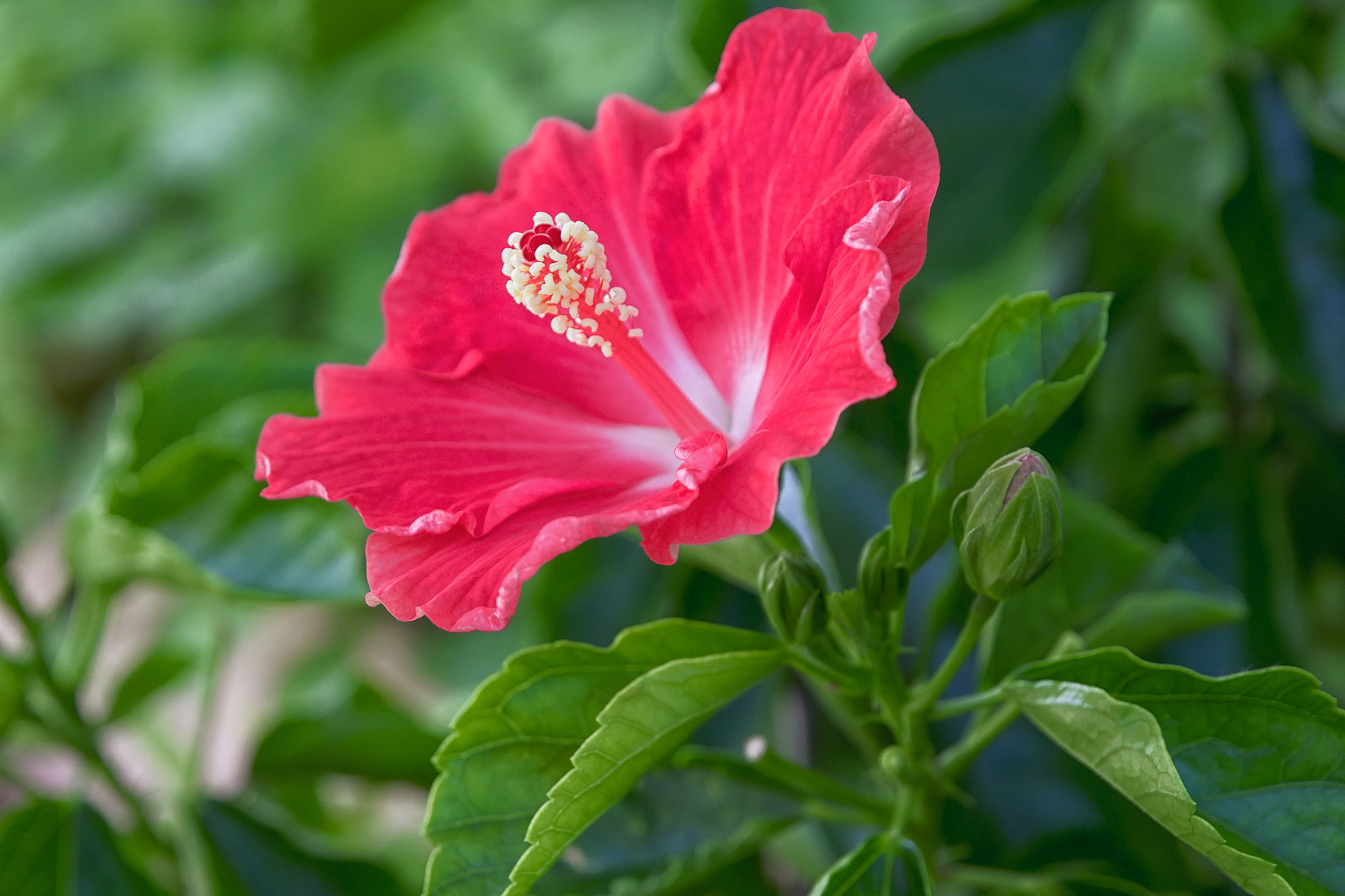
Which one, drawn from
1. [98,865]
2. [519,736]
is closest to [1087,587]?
[519,736]

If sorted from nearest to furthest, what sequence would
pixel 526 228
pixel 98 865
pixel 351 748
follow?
pixel 526 228 < pixel 98 865 < pixel 351 748

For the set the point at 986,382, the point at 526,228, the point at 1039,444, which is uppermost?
the point at 526,228

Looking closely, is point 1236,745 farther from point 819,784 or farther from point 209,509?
point 209,509

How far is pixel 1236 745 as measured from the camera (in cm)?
63

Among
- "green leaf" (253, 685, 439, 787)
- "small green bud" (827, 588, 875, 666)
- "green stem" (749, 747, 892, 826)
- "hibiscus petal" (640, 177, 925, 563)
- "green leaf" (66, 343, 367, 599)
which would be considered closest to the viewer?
"hibiscus petal" (640, 177, 925, 563)

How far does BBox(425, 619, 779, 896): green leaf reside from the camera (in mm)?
646

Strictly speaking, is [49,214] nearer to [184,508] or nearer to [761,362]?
[184,508]

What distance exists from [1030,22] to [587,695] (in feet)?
2.59

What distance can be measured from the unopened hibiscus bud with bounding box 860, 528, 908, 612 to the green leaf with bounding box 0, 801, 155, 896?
651 millimetres

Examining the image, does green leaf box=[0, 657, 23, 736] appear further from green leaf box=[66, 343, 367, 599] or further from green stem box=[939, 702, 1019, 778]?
green stem box=[939, 702, 1019, 778]

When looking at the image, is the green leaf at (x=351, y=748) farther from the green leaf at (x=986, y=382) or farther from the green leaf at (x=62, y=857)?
the green leaf at (x=986, y=382)

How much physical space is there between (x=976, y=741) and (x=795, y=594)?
0.19m

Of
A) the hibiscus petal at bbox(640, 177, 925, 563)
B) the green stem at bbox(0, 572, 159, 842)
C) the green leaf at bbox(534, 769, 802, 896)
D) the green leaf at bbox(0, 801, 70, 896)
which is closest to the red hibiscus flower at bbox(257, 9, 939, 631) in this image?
the hibiscus petal at bbox(640, 177, 925, 563)

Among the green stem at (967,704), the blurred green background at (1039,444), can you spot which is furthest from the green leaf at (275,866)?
the green stem at (967,704)
